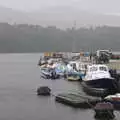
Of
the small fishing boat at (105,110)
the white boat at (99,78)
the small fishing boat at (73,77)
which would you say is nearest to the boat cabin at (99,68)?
the white boat at (99,78)

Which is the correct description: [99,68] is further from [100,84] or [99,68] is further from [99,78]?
[100,84]

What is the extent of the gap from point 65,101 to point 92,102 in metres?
5.67

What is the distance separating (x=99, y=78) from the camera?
74562 millimetres

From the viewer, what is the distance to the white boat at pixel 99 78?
72.8m

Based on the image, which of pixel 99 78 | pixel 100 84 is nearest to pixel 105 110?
pixel 100 84

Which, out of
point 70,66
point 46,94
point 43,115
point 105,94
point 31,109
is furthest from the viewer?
point 70,66

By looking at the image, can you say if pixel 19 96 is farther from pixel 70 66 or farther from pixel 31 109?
pixel 70 66

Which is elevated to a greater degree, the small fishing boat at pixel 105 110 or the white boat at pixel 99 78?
the white boat at pixel 99 78

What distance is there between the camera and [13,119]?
56938 millimetres

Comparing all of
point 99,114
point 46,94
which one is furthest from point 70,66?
point 99,114

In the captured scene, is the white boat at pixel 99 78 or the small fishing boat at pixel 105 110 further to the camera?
the white boat at pixel 99 78

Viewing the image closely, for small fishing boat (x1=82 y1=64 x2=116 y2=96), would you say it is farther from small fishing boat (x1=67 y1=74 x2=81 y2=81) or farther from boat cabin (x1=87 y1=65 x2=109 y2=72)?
small fishing boat (x1=67 y1=74 x2=81 y2=81)

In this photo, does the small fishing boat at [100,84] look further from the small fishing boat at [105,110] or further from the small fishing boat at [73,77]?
the small fishing boat at [73,77]

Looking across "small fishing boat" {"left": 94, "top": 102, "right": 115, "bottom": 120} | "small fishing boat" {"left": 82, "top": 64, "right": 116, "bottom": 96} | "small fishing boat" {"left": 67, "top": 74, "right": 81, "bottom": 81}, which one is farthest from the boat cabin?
"small fishing boat" {"left": 94, "top": 102, "right": 115, "bottom": 120}
